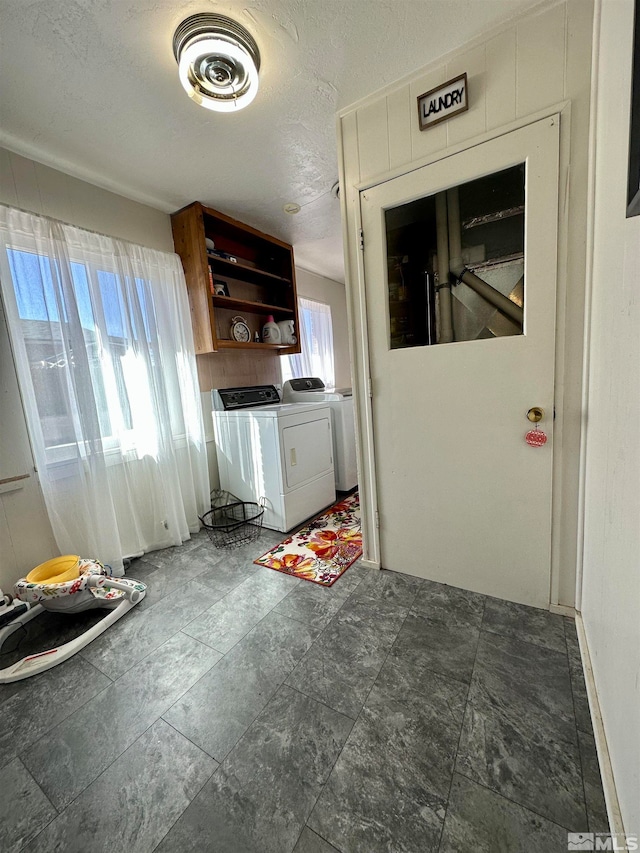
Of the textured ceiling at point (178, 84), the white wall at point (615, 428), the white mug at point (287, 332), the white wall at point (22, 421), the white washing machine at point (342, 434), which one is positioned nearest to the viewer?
the white wall at point (615, 428)

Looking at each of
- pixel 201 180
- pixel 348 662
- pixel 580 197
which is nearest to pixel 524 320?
pixel 580 197

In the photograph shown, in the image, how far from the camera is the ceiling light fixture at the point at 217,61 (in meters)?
1.18

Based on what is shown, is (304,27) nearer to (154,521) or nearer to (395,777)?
(395,777)

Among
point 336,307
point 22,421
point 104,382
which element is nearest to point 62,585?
point 22,421

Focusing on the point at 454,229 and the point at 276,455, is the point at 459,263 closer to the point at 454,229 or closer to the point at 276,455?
the point at 454,229

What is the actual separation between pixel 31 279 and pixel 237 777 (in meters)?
2.32

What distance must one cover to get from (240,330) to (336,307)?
204 cm

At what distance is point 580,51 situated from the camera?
1.17 meters

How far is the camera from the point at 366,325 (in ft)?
5.66

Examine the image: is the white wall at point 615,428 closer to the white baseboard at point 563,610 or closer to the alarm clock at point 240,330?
the white baseboard at point 563,610

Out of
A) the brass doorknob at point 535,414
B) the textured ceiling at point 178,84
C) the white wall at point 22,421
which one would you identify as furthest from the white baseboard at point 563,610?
the white wall at point 22,421

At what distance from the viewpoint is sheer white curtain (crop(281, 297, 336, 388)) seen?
12.3 ft

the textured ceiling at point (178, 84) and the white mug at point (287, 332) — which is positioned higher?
the textured ceiling at point (178, 84)

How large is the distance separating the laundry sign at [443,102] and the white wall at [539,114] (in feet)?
0.10
